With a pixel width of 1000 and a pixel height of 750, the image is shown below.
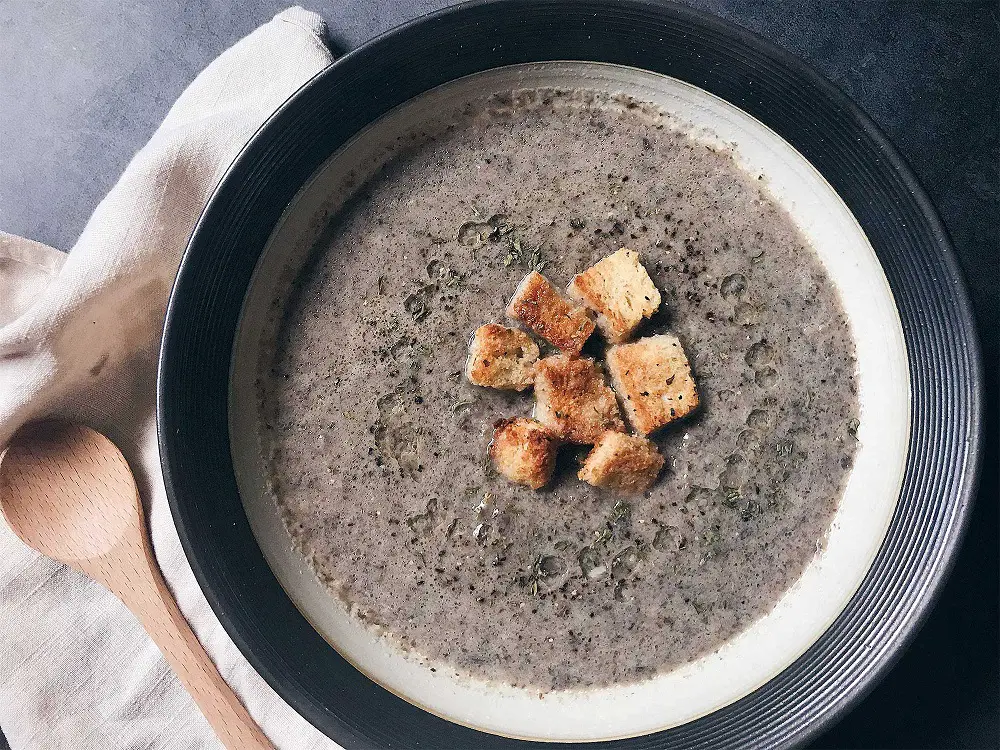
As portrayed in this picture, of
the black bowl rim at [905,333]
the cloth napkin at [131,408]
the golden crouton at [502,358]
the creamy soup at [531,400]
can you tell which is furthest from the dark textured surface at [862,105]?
the golden crouton at [502,358]

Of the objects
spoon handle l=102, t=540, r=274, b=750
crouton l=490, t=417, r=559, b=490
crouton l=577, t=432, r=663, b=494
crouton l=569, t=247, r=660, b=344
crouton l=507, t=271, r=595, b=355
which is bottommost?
spoon handle l=102, t=540, r=274, b=750

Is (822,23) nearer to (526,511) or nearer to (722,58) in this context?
(722,58)

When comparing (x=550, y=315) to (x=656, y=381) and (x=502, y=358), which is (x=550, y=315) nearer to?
(x=502, y=358)

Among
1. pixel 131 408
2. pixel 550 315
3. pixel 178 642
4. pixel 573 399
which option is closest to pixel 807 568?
pixel 573 399

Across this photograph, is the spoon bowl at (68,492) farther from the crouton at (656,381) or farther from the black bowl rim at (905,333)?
the crouton at (656,381)

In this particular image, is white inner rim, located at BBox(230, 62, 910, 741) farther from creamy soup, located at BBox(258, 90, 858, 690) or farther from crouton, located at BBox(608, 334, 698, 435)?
crouton, located at BBox(608, 334, 698, 435)

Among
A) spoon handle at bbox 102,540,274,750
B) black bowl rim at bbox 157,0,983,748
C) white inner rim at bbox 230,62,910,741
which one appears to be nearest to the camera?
black bowl rim at bbox 157,0,983,748

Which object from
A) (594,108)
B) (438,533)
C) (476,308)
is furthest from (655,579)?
(594,108)

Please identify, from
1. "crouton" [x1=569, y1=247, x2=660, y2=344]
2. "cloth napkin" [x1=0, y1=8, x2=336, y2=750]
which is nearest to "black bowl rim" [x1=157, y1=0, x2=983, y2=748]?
"cloth napkin" [x1=0, y1=8, x2=336, y2=750]
